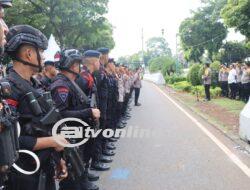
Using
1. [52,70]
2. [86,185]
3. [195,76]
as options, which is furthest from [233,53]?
[86,185]

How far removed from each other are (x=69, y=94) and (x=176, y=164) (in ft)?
10.3

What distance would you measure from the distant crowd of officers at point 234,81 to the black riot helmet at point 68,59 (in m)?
13.4

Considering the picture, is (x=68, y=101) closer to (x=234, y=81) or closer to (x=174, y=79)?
(x=234, y=81)

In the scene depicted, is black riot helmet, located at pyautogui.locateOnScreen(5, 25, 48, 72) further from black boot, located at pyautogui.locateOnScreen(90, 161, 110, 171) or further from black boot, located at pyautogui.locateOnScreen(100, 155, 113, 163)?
black boot, located at pyautogui.locateOnScreen(100, 155, 113, 163)

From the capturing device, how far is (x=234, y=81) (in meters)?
19.1

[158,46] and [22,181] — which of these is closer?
[22,181]

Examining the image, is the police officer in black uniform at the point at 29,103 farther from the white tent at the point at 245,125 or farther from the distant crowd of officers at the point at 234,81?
the distant crowd of officers at the point at 234,81

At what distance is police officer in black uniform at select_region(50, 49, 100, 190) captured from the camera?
14.8ft

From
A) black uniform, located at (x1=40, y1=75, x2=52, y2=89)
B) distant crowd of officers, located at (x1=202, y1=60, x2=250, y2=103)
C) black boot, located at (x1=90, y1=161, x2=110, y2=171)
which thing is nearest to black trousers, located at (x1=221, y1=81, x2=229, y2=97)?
distant crowd of officers, located at (x1=202, y1=60, x2=250, y2=103)

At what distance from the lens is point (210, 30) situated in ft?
154

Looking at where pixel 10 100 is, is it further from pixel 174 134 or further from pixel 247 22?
pixel 247 22

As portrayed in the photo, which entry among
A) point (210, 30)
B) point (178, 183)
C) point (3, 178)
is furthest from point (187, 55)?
point (3, 178)

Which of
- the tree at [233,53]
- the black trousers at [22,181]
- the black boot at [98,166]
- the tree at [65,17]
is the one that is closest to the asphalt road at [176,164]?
the black boot at [98,166]

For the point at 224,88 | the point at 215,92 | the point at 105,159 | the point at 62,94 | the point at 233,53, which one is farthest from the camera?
the point at 233,53
